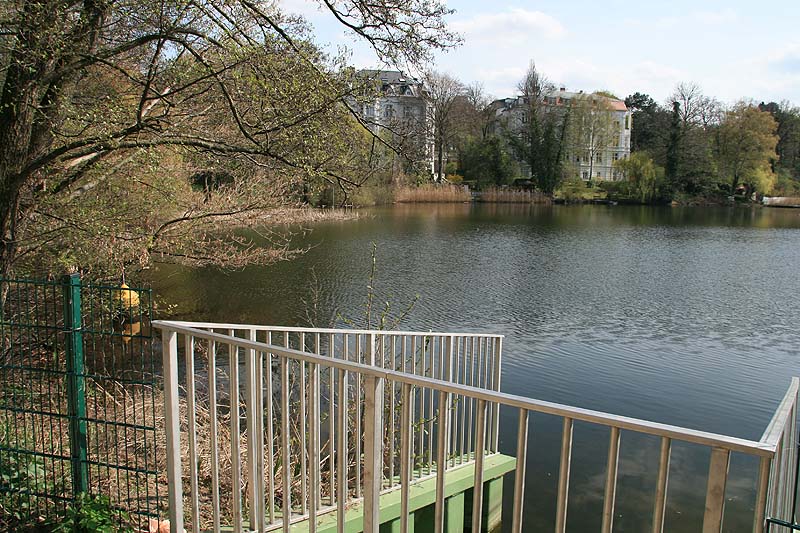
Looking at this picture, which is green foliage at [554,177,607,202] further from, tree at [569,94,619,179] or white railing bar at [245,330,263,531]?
white railing bar at [245,330,263,531]

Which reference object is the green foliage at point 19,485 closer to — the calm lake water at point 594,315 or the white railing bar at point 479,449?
the white railing bar at point 479,449

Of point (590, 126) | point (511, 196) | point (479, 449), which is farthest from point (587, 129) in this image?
point (479, 449)

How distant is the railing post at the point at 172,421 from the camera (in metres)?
2.84

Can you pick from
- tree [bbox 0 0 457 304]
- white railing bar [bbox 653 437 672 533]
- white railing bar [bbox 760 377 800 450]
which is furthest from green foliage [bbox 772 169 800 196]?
white railing bar [bbox 653 437 672 533]

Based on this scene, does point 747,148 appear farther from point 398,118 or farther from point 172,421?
point 172,421

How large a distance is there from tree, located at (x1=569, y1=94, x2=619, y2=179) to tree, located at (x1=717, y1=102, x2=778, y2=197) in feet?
34.7

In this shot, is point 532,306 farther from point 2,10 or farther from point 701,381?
point 2,10

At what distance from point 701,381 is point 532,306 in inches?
210

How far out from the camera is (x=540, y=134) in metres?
61.4

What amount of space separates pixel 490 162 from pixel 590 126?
40.9ft

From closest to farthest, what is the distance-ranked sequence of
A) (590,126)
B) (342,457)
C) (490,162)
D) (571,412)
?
(571,412)
(342,457)
(490,162)
(590,126)

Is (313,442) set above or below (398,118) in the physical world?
below

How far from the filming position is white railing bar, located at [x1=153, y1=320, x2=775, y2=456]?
154 centimetres

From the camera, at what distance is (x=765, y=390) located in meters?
9.91
